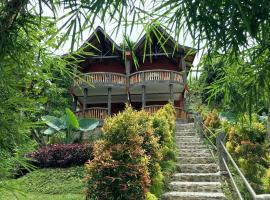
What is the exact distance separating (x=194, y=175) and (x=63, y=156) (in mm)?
5937

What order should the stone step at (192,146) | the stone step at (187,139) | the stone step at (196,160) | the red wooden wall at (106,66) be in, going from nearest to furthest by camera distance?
the stone step at (196,160)
the stone step at (192,146)
the stone step at (187,139)
the red wooden wall at (106,66)

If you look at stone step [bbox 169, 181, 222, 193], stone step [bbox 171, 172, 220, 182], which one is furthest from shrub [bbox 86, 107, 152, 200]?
stone step [bbox 171, 172, 220, 182]

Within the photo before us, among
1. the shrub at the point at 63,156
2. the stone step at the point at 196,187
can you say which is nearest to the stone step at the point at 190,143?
the shrub at the point at 63,156

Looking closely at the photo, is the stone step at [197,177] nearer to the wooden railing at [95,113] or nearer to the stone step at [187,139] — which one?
the stone step at [187,139]

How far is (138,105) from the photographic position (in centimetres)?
2422

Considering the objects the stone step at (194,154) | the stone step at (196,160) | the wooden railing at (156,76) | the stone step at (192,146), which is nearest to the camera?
the stone step at (196,160)

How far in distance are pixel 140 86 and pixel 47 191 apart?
1138 centimetres

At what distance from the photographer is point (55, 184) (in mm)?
11000

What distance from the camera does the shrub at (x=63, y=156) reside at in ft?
42.5

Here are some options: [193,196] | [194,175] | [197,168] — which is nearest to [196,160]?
[197,168]

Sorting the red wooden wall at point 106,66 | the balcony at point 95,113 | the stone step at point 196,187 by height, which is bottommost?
the stone step at point 196,187

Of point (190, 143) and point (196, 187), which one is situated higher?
point (190, 143)

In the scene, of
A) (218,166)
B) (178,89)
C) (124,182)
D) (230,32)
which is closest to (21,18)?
(230,32)

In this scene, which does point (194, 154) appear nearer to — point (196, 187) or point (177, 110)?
point (196, 187)
